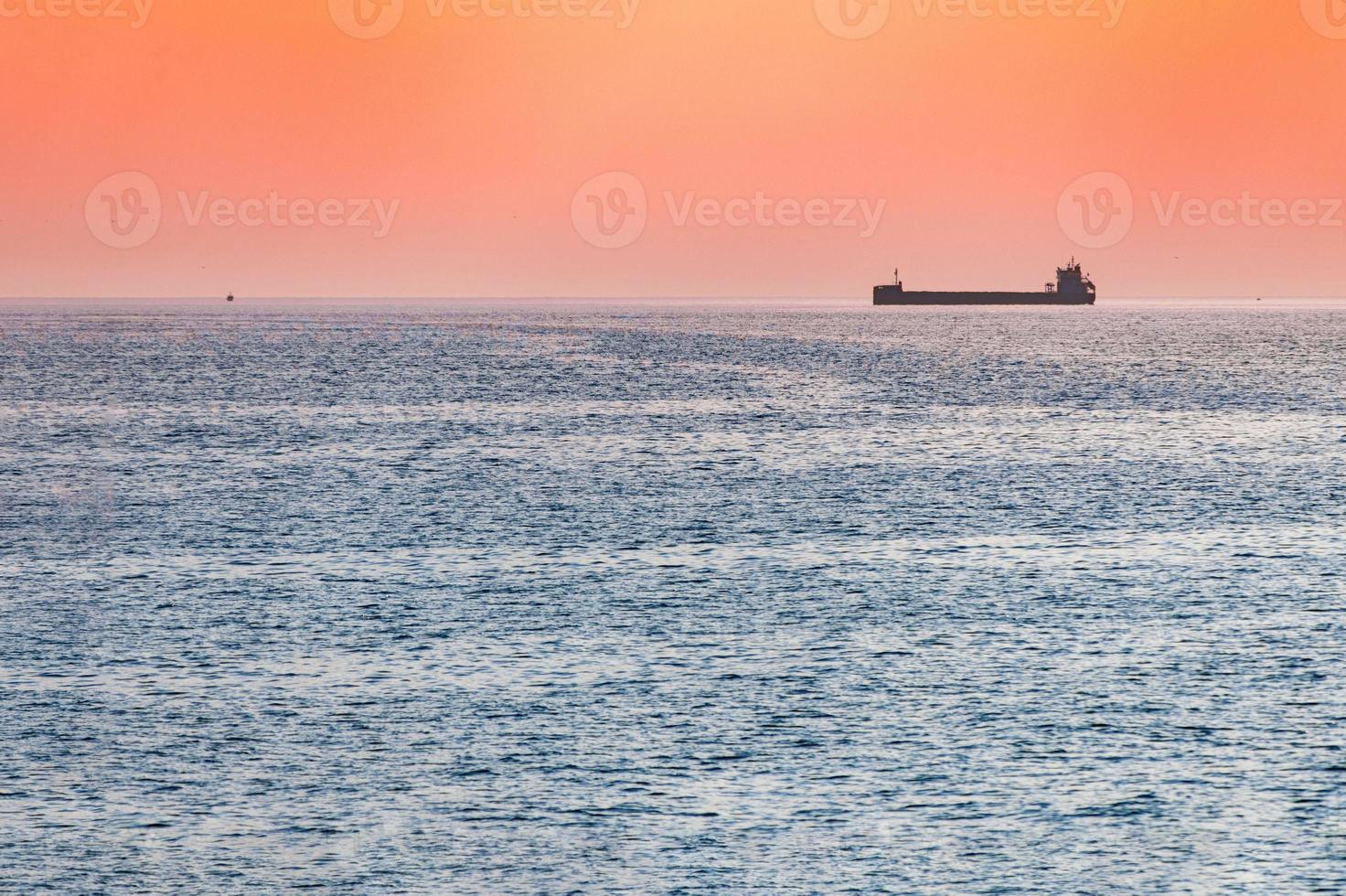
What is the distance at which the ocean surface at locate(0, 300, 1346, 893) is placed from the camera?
44.6 ft

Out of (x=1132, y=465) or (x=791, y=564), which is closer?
(x=791, y=564)

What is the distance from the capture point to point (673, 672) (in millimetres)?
19938

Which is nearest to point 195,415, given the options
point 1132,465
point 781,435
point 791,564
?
point 781,435

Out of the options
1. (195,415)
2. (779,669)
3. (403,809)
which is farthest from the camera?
(195,415)

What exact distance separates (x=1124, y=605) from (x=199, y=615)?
1364cm

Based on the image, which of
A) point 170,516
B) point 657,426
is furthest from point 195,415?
point 170,516

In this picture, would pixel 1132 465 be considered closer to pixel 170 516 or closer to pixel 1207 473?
pixel 1207 473

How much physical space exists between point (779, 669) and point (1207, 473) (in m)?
27.9

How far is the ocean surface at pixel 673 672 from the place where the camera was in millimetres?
13602

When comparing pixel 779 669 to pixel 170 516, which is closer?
pixel 779 669

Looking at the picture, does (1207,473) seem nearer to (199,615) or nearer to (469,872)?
(199,615)

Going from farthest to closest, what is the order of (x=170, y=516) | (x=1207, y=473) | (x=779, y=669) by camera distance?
(x=1207, y=473) < (x=170, y=516) < (x=779, y=669)

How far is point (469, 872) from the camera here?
13.1m

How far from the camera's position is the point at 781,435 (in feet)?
189
